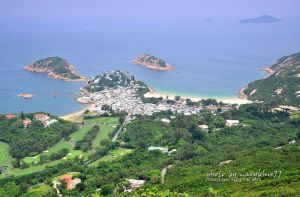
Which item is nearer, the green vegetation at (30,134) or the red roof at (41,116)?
the green vegetation at (30,134)

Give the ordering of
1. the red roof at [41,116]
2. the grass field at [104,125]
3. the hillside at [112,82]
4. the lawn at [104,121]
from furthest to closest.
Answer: the hillside at [112,82]
the lawn at [104,121]
the red roof at [41,116]
the grass field at [104,125]

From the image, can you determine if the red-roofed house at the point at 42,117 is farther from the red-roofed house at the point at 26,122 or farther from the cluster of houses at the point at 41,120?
the red-roofed house at the point at 26,122

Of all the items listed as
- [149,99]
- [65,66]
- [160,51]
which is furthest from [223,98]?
[160,51]

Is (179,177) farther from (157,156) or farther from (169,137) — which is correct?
(169,137)

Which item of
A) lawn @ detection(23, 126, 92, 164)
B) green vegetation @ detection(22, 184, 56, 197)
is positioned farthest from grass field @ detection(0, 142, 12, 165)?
green vegetation @ detection(22, 184, 56, 197)

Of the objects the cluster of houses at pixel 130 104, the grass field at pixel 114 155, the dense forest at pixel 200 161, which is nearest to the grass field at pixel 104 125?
the dense forest at pixel 200 161

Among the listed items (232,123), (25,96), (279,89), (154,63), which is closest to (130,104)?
(232,123)

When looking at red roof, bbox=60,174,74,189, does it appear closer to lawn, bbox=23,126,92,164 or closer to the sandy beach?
lawn, bbox=23,126,92,164

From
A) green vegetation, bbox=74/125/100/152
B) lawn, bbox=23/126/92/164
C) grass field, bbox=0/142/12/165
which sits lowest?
grass field, bbox=0/142/12/165
